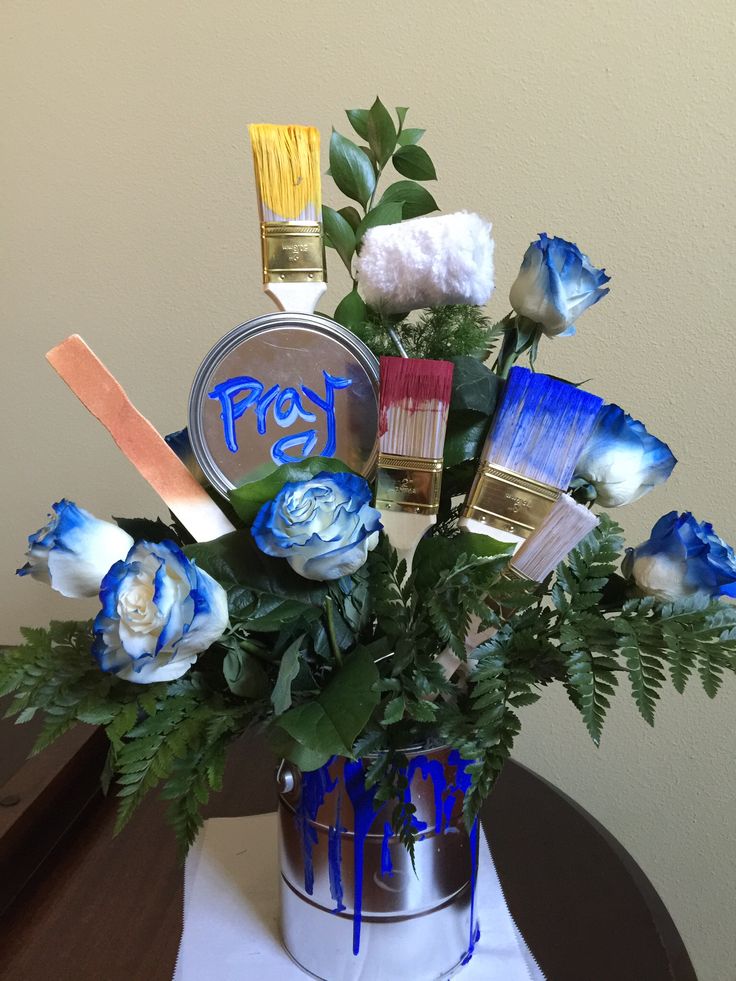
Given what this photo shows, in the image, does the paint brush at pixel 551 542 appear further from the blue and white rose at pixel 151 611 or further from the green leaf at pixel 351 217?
the green leaf at pixel 351 217

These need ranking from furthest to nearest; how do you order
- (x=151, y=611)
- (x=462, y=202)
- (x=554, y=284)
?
(x=462, y=202), (x=554, y=284), (x=151, y=611)

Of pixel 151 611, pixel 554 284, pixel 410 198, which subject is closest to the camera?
pixel 151 611

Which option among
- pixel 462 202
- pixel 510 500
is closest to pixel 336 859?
pixel 510 500

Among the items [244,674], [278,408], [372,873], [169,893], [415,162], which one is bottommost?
[169,893]

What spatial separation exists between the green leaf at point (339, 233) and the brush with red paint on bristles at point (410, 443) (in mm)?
156

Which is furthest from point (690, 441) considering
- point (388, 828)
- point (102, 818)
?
point (102, 818)

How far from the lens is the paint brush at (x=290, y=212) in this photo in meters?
0.43

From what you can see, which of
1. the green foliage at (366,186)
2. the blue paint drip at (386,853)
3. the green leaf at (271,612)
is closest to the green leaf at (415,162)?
the green foliage at (366,186)

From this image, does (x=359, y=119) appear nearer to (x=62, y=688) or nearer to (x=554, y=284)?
(x=554, y=284)

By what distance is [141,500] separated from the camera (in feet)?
3.31

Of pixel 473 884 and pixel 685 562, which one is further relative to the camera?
pixel 473 884

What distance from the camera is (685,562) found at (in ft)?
1.28

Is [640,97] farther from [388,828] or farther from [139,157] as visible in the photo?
[388,828]

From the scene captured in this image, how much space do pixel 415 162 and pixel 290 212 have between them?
0.47 feet
